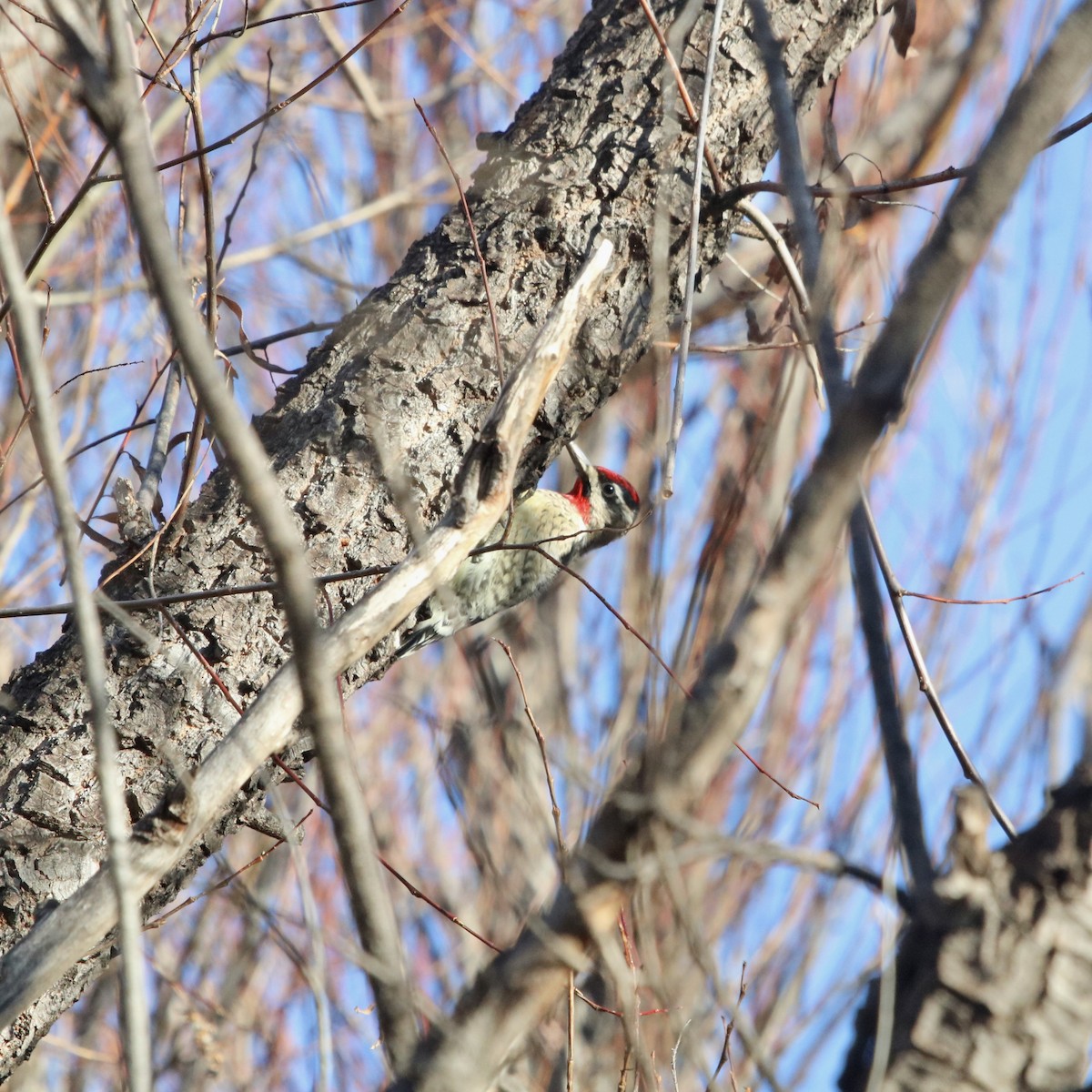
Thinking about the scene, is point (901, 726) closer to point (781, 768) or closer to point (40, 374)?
point (40, 374)

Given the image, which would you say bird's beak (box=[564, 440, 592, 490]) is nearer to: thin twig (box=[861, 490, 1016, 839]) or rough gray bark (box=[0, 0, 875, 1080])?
rough gray bark (box=[0, 0, 875, 1080])

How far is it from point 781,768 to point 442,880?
1.70 meters

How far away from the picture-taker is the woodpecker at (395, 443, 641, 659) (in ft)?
14.4

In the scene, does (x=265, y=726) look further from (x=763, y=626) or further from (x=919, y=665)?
(x=919, y=665)

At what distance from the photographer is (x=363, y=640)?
1.56 metres

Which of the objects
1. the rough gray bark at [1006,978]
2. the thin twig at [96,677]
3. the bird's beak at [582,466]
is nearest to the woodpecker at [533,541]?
the bird's beak at [582,466]

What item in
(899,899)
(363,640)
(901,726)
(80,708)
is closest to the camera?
(901,726)

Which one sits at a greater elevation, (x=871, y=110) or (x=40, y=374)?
(x=871, y=110)

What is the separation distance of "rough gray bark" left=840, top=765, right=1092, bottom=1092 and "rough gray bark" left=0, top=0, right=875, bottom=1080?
56.5 inches

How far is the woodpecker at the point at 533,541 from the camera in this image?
4395 millimetres

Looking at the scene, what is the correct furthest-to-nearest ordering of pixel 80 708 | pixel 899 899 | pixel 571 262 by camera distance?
pixel 571 262, pixel 80 708, pixel 899 899

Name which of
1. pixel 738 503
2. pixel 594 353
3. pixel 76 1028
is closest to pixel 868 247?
pixel 738 503

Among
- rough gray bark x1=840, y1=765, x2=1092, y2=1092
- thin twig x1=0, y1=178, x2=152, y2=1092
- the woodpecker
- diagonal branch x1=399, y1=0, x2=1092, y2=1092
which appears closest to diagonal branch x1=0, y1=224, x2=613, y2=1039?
thin twig x1=0, y1=178, x2=152, y2=1092

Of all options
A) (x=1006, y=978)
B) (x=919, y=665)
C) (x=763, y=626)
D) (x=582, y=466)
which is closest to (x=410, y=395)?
(x=919, y=665)
